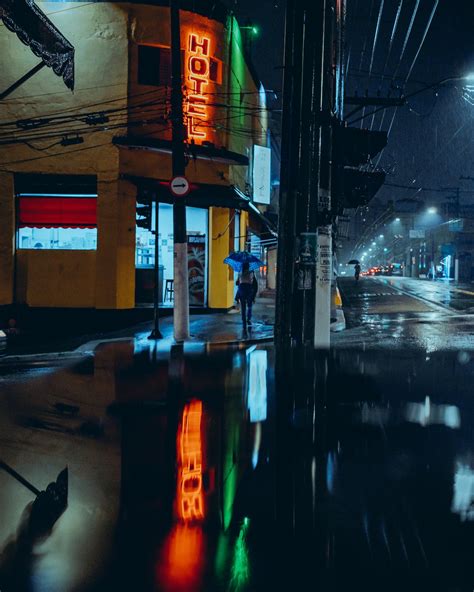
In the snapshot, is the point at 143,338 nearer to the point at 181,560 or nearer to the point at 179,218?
the point at 179,218

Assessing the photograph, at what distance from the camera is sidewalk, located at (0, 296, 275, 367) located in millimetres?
12117

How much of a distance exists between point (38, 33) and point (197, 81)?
8.14 m

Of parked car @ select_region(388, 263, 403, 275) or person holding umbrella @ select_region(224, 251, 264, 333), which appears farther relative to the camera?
parked car @ select_region(388, 263, 403, 275)

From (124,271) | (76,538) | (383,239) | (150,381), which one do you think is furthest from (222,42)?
(383,239)

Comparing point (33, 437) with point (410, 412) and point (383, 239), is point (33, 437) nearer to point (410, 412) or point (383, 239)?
point (410, 412)

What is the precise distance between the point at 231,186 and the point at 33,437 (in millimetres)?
15619

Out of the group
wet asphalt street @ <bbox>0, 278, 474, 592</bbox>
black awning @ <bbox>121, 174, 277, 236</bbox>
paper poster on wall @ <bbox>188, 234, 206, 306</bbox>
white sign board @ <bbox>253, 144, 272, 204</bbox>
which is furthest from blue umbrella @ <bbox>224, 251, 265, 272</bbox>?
white sign board @ <bbox>253, 144, 272, 204</bbox>

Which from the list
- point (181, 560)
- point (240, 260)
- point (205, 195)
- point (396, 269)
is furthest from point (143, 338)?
point (396, 269)

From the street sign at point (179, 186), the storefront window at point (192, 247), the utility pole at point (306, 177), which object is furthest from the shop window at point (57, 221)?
the utility pole at point (306, 177)

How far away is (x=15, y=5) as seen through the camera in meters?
11.0

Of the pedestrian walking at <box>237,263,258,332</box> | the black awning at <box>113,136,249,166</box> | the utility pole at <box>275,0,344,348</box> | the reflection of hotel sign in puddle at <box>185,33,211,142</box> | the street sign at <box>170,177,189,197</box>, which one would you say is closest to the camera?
the utility pole at <box>275,0,344,348</box>

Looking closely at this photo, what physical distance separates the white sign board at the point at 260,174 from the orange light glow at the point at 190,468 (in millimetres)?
18321

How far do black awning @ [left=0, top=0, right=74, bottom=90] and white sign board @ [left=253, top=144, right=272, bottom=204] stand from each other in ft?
35.6

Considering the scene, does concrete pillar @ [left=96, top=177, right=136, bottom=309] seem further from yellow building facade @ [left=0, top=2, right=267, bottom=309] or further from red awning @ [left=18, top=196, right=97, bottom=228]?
red awning @ [left=18, top=196, right=97, bottom=228]
